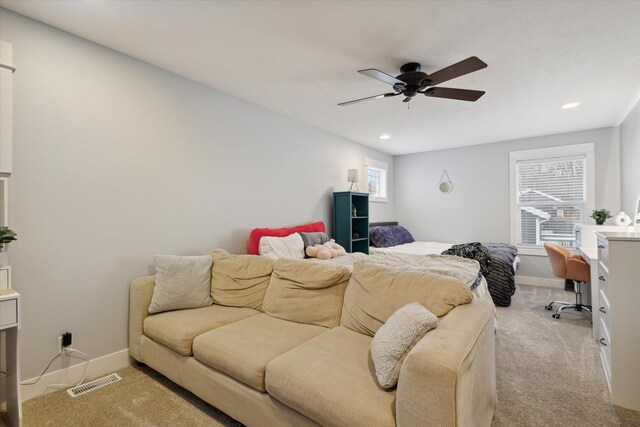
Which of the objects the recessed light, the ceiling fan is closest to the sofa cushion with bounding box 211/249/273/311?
the ceiling fan

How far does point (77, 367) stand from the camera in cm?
227

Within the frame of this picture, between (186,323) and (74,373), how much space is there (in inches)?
37.3

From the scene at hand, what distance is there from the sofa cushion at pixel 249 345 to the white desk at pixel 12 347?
0.91 m

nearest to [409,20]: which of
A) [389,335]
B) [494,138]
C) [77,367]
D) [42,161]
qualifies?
[389,335]

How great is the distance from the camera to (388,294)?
1.87m

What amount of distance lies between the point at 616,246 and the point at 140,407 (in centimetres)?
323

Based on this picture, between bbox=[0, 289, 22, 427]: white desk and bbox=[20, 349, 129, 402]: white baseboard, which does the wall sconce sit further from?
bbox=[0, 289, 22, 427]: white desk

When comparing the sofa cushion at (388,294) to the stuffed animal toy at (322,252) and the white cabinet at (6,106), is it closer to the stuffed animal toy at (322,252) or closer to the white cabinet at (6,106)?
the stuffed animal toy at (322,252)

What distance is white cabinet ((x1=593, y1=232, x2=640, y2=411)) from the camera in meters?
1.94

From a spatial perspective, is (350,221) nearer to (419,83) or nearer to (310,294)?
(419,83)

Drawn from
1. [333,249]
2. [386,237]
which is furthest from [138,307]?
[386,237]

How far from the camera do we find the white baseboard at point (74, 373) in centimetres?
207

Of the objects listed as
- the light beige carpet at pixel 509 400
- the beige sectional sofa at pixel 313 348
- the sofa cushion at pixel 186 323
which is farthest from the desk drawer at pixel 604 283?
the sofa cushion at pixel 186 323

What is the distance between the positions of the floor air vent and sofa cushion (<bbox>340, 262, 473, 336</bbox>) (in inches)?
70.3
